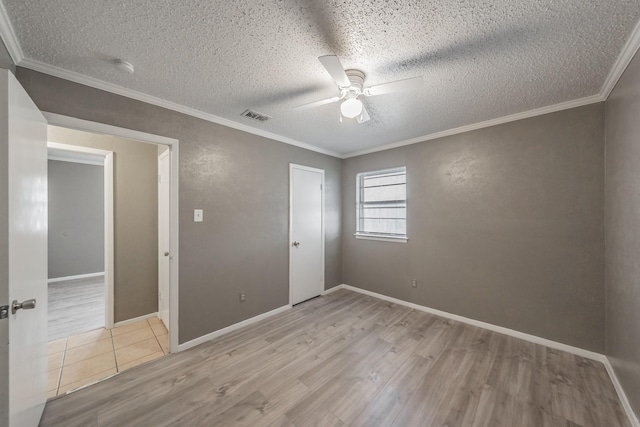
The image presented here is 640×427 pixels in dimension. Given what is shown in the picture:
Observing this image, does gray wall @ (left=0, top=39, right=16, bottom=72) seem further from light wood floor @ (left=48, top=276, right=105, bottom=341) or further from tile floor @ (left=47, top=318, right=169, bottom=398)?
light wood floor @ (left=48, top=276, right=105, bottom=341)

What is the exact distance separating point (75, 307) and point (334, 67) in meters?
4.84

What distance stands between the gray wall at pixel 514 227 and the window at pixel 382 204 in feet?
0.65

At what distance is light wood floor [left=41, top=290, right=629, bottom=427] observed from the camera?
5.41 ft

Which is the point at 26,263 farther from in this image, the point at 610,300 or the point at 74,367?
the point at 610,300

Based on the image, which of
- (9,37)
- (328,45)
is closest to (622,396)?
(328,45)

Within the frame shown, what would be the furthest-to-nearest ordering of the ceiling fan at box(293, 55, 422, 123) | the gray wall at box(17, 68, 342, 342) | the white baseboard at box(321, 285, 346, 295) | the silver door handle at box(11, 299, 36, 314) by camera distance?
the white baseboard at box(321, 285, 346, 295), the gray wall at box(17, 68, 342, 342), the ceiling fan at box(293, 55, 422, 123), the silver door handle at box(11, 299, 36, 314)

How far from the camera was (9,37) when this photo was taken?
1428 millimetres

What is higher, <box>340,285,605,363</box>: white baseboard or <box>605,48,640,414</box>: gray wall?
<box>605,48,640,414</box>: gray wall

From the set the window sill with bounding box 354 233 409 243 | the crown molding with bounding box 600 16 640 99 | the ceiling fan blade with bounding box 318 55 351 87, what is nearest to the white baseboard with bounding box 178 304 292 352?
the window sill with bounding box 354 233 409 243

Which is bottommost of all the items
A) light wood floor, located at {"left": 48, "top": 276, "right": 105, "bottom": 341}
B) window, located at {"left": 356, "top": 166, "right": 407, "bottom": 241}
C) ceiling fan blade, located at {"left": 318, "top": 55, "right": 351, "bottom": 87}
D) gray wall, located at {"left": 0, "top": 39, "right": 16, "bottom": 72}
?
light wood floor, located at {"left": 48, "top": 276, "right": 105, "bottom": 341}

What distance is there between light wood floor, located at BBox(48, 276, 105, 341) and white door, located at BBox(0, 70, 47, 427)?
162 cm

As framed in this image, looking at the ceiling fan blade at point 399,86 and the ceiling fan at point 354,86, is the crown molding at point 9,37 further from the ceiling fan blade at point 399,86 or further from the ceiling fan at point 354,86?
the ceiling fan blade at point 399,86

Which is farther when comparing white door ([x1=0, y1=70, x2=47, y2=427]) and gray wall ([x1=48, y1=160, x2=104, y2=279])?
gray wall ([x1=48, y1=160, x2=104, y2=279])

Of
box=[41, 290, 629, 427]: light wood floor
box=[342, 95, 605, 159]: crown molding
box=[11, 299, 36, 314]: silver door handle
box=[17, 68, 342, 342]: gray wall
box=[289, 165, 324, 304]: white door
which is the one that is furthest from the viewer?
box=[289, 165, 324, 304]: white door
